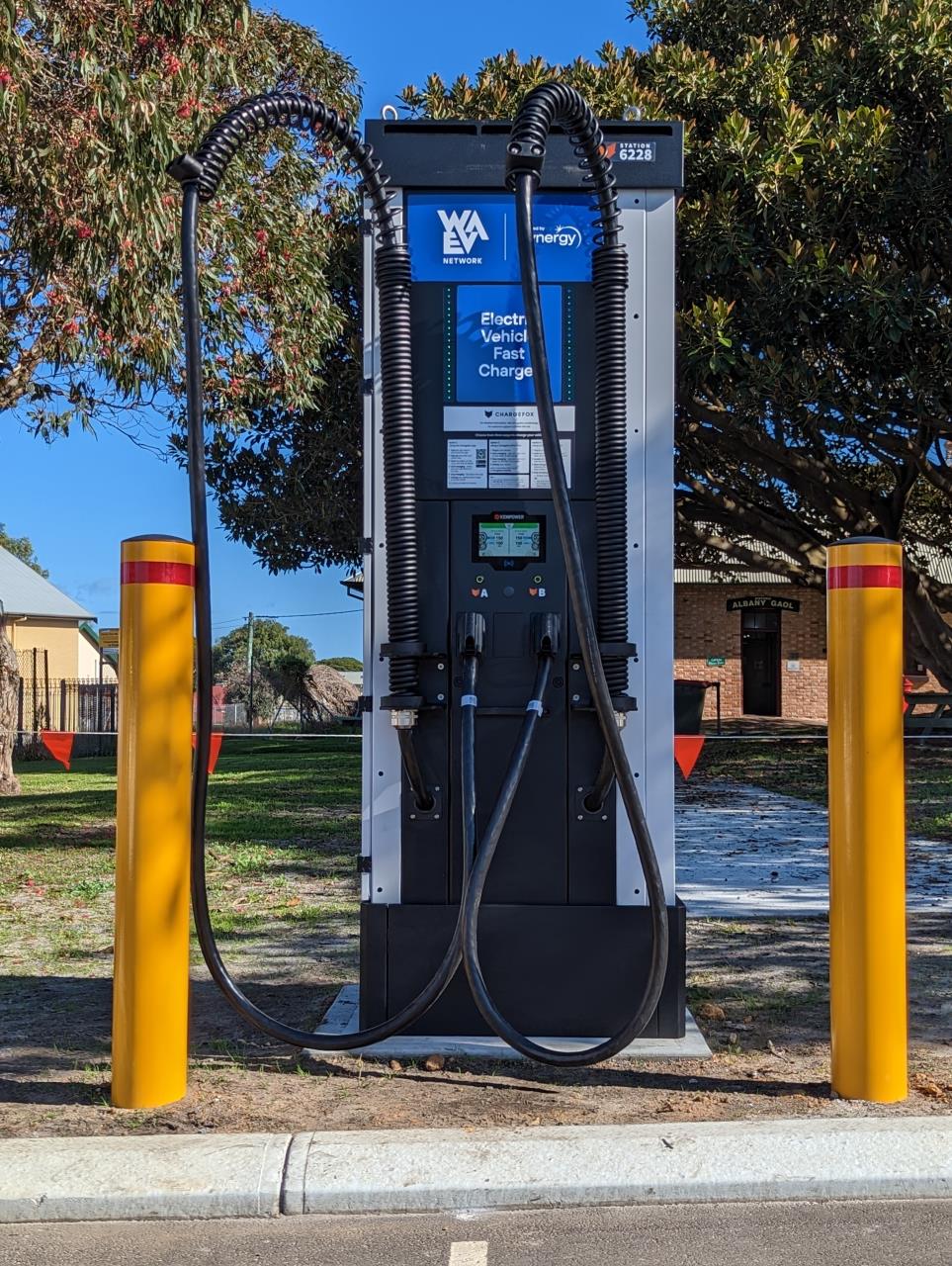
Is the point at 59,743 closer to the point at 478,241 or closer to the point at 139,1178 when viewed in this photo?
the point at 478,241

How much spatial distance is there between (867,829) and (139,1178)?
218 cm

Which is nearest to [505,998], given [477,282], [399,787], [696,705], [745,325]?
[399,787]

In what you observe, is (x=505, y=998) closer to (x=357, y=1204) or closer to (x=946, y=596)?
(x=357, y=1204)

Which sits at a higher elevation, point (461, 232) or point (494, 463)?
point (461, 232)

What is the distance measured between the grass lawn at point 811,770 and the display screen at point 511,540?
657 cm

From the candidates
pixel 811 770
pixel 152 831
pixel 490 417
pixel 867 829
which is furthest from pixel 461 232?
pixel 811 770

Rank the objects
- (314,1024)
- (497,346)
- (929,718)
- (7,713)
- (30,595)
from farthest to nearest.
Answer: (30,595) → (929,718) → (7,713) → (314,1024) → (497,346)

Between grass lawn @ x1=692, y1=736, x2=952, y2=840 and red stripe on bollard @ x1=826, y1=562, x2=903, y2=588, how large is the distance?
6475 millimetres

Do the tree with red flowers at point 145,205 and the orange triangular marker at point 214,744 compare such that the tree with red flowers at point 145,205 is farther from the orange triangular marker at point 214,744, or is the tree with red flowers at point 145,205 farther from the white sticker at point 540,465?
the white sticker at point 540,465

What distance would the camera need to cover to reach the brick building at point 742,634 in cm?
3234

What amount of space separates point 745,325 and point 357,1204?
37.5 feet

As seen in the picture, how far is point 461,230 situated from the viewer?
13.6ft

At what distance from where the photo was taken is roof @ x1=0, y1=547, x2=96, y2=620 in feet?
124

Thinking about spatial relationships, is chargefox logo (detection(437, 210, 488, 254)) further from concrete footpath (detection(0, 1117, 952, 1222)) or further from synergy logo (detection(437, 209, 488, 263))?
concrete footpath (detection(0, 1117, 952, 1222))
